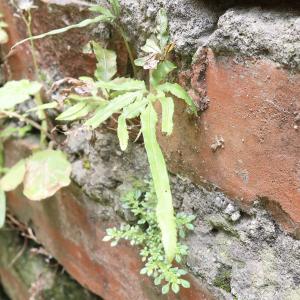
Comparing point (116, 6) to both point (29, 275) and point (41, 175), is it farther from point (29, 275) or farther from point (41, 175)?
point (29, 275)

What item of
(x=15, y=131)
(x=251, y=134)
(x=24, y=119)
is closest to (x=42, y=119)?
(x=24, y=119)

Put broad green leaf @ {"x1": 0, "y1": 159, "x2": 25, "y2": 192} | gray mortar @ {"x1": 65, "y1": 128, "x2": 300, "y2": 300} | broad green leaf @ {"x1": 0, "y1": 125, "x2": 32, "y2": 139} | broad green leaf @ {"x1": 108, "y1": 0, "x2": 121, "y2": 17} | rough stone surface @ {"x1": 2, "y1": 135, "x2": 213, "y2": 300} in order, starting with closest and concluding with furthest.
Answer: gray mortar @ {"x1": 65, "y1": 128, "x2": 300, "y2": 300}, broad green leaf @ {"x1": 108, "y1": 0, "x2": 121, "y2": 17}, rough stone surface @ {"x1": 2, "y1": 135, "x2": 213, "y2": 300}, broad green leaf @ {"x1": 0, "y1": 159, "x2": 25, "y2": 192}, broad green leaf @ {"x1": 0, "y1": 125, "x2": 32, "y2": 139}

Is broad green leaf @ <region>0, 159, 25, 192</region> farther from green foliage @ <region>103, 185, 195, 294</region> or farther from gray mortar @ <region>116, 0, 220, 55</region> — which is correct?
gray mortar @ <region>116, 0, 220, 55</region>

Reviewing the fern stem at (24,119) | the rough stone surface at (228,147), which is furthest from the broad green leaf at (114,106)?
the fern stem at (24,119)

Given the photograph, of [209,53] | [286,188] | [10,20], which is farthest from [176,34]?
[10,20]

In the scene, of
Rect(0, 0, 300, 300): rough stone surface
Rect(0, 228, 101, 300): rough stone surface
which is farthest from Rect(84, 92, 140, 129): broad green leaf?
Rect(0, 228, 101, 300): rough stone surface

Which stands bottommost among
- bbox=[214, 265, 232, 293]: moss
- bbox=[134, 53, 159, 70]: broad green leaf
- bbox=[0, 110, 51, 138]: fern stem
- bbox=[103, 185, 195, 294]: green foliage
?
bbox=[214, 265, 232, 293]: moss

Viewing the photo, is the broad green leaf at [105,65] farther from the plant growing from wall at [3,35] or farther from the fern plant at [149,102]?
the plant growing from wall at [3,35]

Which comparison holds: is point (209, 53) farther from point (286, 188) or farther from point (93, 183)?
point (93, 183)
